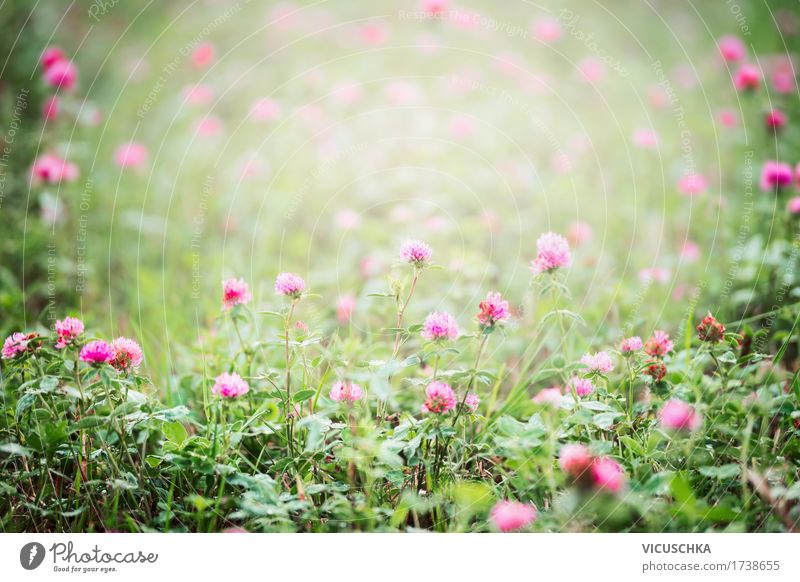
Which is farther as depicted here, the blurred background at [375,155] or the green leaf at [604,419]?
the blurred background at [375,155]

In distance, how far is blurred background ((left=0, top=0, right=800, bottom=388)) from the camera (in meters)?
1.88

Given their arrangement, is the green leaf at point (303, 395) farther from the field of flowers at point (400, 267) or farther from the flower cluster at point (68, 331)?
the flower cluster at point (68, 331)

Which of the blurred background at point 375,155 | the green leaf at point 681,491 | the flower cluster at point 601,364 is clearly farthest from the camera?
the blurred background at point 375,155

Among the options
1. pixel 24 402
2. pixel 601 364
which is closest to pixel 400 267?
pixel 601 364

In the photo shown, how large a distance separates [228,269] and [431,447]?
3.40 ft

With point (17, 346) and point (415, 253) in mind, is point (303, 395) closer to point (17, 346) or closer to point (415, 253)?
point (415, 253)

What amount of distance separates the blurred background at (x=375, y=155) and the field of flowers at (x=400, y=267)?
0.01 m

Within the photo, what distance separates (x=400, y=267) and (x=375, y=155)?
0.76 metres

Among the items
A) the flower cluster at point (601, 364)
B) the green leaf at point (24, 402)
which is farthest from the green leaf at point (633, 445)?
the green leaf at point (24, 402)

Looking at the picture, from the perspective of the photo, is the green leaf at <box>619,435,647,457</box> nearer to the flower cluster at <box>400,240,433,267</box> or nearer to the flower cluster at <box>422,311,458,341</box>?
the flower cluster at <box>422,311,458,341</box>

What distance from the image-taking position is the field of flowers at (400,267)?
Result: 1.16m
